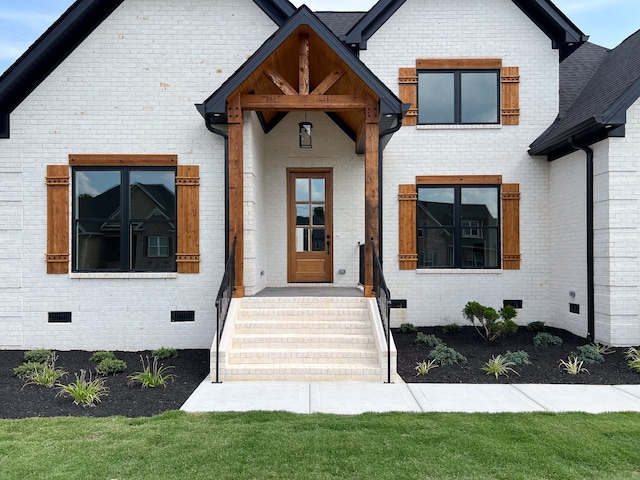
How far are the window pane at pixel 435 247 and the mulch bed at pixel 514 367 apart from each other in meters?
1.37

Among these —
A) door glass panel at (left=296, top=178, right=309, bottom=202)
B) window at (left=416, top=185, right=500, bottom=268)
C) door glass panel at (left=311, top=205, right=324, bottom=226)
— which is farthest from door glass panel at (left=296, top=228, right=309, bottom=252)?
window at (left=416, top=185, right=500, bottom=268)

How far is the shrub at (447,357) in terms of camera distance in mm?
6438

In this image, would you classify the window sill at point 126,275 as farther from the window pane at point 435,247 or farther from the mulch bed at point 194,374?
the window pane at point 435,247

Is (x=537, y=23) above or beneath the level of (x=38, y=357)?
above

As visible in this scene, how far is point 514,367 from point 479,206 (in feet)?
12.5

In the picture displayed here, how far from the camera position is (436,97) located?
9.14m

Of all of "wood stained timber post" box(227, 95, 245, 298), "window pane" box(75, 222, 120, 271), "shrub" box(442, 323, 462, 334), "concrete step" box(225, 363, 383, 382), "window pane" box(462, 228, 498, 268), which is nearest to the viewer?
"concrete step" box(225, 363, 383, 382)

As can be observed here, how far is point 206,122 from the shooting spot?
7230 millimetres

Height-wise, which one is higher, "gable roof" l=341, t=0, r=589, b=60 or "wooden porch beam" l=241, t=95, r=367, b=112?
"gable roof" l=341, t=0, r=589, b=60

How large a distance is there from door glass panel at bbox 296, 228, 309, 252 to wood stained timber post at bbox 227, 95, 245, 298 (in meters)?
2.77

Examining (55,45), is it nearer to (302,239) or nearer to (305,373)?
(302,239)

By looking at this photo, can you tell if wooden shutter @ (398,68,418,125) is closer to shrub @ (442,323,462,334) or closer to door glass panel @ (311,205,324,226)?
door glass panel @ (311,205,324,226)

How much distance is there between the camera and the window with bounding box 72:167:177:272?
25.1 ft

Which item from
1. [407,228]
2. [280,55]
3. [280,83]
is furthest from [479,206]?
[280,55]
